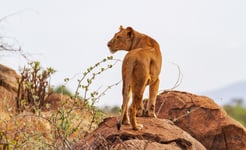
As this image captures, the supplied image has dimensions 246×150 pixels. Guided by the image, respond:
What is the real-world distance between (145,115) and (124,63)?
1.09 m

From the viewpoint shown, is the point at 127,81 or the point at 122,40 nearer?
the point at 127,81

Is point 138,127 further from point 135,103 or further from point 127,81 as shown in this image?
point 127,81

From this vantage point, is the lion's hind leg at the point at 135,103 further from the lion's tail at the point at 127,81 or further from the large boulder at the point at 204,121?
the large boulder at the point at 204,121

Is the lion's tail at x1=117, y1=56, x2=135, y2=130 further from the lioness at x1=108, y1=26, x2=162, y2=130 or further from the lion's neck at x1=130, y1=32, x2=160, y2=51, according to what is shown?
the lion's neck at x1=130, y1=32, x2=160, y2=51

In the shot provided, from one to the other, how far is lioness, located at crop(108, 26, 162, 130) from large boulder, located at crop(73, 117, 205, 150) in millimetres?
157

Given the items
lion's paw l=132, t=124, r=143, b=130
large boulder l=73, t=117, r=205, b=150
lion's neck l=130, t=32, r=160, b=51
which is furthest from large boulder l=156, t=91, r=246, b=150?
lion's paw l=132, t=124, r=143, b=130

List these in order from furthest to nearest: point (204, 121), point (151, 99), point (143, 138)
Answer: point (204, 121) < point (151, 99) < point (143, 138)

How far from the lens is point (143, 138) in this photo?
7.65 metres

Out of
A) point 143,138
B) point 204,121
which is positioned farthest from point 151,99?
point 204,121

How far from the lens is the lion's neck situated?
8922mm

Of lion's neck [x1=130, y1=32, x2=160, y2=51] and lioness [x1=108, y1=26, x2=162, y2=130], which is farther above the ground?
lion's neck [x1=130, y1=32, x2=160, y2=51]

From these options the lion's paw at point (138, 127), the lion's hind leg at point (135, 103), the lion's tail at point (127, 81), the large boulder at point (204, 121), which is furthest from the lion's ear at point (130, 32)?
the large boulder at point (204, 121)

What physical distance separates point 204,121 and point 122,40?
97.5 inches

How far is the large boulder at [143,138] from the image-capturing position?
24.8 ft
